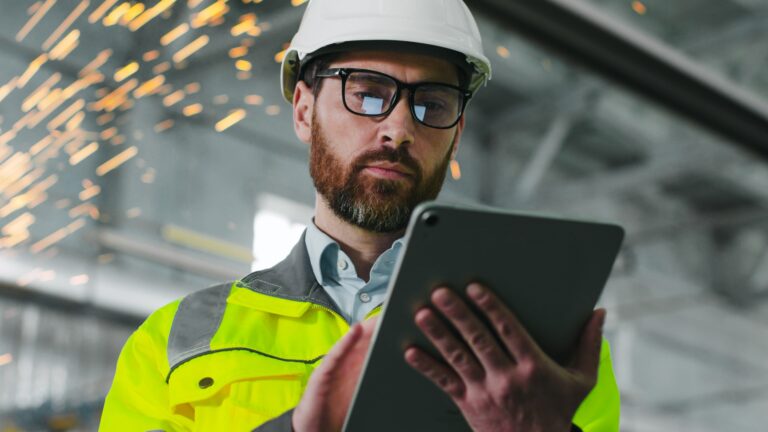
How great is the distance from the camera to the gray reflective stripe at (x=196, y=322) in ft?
5.12

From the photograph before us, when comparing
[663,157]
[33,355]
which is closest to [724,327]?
[663,157]

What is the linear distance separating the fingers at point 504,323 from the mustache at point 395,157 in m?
0.46

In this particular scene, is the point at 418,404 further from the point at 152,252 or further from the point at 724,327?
the point at 724,327

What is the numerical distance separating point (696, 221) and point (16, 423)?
7.82 m

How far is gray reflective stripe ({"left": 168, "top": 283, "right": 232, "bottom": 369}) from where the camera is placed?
1.56 metres

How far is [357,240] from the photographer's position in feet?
5.49

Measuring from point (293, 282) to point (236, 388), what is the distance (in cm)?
21

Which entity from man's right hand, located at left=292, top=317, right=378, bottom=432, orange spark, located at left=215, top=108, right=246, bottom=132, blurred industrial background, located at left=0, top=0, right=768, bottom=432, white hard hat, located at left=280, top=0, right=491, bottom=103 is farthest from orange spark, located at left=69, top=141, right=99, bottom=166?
man's right hand, located at left=292, top=317, right=378, bottom=432

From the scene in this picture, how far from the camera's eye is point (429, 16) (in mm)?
1746

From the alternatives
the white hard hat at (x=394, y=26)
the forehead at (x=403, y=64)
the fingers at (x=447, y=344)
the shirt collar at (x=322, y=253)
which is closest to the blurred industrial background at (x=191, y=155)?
the white hard hat at (x=394, y=26)

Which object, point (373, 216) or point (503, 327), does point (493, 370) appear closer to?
point (503, 327)

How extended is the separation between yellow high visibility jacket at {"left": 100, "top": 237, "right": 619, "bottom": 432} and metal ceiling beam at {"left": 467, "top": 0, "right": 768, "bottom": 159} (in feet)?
11.6

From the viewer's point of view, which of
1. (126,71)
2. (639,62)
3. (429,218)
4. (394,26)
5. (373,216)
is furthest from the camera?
(126,71)

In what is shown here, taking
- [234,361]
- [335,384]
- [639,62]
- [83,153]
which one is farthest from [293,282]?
[83,153]
